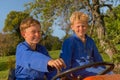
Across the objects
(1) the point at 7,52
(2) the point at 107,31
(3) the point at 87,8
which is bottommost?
(1) the point at 7,52

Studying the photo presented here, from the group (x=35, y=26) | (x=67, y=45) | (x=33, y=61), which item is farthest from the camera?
(x=67, y=45)

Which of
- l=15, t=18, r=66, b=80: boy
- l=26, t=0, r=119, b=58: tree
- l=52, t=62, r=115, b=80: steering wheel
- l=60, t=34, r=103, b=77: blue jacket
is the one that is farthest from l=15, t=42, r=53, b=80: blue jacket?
l=26, t=0, r=119, b=58: tree

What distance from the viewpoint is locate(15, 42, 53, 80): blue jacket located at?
3431mm

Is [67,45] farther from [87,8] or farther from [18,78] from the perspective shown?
[87,8]

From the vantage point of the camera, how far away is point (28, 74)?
4078 mm

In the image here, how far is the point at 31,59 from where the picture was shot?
359cm

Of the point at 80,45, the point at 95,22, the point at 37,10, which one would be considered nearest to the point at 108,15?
the point at 95,22

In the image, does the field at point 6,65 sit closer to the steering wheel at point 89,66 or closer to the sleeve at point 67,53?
the sleeve at point 67,53

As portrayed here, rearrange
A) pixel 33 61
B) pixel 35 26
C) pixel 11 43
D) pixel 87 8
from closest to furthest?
1. pixel 33 61
2. pixel 35 26
3. pixel 87 8
4. pixel 11 43

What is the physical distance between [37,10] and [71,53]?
824 centimetres

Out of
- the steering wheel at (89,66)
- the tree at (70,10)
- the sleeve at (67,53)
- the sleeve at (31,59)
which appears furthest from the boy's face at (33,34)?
the tree at (70,10)

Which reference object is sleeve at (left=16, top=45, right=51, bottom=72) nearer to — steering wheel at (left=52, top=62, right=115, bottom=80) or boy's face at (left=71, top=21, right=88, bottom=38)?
steering wheel at (left=52, top=62, right=115, bottom=80)

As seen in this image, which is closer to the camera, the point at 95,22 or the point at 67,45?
the point at 67,45

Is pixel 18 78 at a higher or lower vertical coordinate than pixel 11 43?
higher
